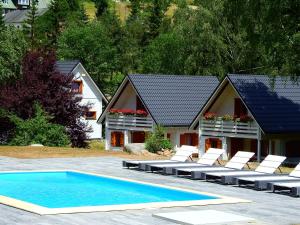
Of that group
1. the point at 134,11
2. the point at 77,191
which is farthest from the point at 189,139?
the point at 134,11

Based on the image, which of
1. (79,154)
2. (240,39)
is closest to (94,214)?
(79,154)

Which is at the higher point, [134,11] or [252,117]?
[134,11]

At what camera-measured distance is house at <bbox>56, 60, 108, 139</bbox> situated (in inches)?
2322

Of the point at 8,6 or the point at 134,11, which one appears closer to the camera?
the point at 134,11

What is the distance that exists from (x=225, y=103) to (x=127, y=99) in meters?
9.29

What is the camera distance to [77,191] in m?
22.5

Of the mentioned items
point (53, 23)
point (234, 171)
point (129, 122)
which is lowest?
point (234, 171)

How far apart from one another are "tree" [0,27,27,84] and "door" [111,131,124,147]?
9950 millimetres

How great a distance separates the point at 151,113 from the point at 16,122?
9.56 m

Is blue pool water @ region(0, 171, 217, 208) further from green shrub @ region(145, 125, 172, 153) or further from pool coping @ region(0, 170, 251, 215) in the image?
green shrub @ region(145, 125, 172, 153)

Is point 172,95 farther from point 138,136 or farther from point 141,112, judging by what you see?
point 138,136

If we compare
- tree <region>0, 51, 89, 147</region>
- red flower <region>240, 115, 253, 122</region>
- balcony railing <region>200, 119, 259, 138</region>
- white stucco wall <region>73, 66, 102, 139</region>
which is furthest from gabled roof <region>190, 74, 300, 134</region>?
white stucco wall <region>73, 66, 102, 139</region>

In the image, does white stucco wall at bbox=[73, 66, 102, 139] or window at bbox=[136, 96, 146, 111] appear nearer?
window at bbox=[136, 96, 146, 111]

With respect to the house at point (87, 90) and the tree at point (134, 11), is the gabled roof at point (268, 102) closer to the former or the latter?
the house at point (87, 90)
